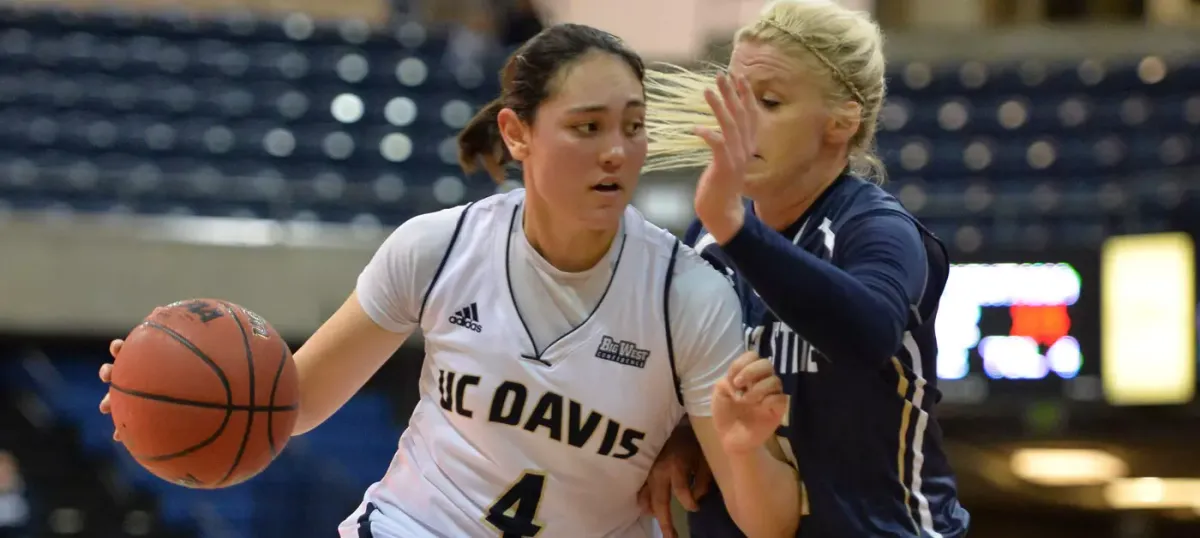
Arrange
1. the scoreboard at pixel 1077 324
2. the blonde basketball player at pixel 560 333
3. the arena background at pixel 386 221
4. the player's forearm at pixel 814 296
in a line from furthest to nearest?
the arena background at pixel 386 221
the scoreboard at pixel 1077 324
the blonde basketball player at pixel 560 333
the player's forearm at pixel 814 296

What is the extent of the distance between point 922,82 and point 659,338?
8.04 metres

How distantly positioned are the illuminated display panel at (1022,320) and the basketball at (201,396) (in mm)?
5607

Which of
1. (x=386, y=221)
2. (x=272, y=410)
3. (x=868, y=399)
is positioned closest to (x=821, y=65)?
(x=868, y=399)

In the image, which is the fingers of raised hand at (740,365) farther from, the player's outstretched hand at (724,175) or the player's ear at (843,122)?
the player's ear at (843,122)

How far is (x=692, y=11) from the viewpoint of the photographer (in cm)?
1206

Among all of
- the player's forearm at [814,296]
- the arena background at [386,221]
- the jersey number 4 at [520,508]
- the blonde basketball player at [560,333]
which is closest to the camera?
the player's forearm at [814,296]

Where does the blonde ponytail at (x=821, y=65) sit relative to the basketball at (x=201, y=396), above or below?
above

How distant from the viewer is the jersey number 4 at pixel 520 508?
2.76 m

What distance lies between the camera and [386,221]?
924 centimetres

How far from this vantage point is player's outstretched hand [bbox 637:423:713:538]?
9.21ft

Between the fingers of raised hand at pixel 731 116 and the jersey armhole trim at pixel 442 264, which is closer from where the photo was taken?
the fingers of raised hand at pixel 731 116

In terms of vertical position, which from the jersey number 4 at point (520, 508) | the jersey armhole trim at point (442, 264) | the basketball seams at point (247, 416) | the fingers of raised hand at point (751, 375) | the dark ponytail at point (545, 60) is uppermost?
→ the dark ponytail at point (545, 60)

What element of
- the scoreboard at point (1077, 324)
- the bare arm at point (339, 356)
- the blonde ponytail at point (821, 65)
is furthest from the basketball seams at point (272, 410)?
the scoreboard at point (1077, 324)

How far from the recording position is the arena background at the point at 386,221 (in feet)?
25.4
